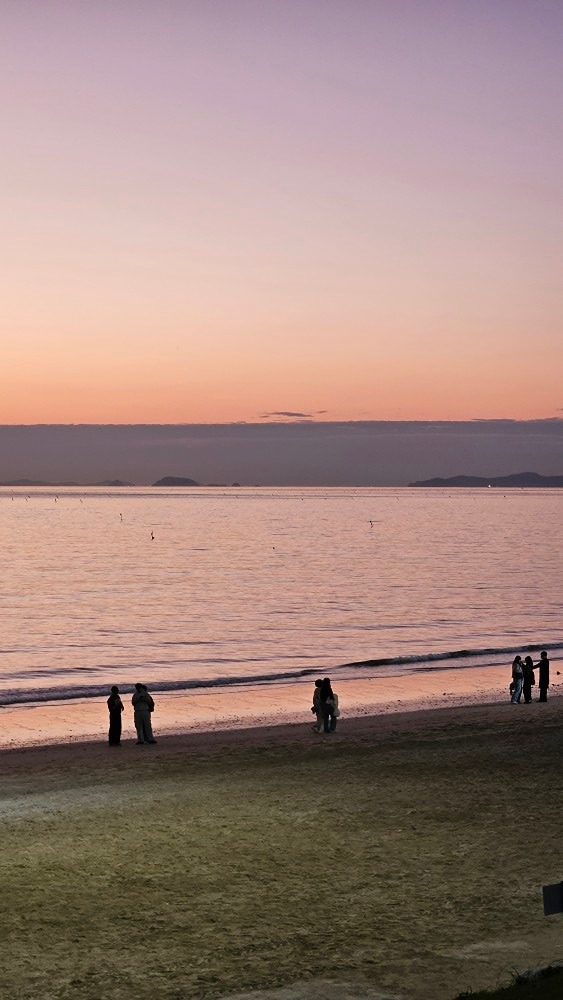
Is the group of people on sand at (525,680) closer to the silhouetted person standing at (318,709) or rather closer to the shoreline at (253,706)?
the shoreline at (253,706)

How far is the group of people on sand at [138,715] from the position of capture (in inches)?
1078

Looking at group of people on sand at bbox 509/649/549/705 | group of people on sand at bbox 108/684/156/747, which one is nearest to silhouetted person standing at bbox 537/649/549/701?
group of people on sand at bbox 509/649/549/705

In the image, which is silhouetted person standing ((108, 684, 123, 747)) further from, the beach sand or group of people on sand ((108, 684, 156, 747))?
the beach sand

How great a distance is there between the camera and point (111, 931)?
13.2 metres

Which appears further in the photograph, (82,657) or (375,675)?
(82,657)

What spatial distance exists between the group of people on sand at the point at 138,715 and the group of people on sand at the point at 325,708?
4.45m

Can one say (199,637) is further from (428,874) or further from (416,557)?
(416,557)

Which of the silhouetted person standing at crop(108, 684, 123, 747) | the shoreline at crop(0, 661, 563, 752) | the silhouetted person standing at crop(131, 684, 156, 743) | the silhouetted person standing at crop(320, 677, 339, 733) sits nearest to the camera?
the silhouetted person standing at crop(131, 684, 156, 743)

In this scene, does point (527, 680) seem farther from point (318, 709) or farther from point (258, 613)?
point (258, 613)

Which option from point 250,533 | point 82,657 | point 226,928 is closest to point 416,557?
point 250,533

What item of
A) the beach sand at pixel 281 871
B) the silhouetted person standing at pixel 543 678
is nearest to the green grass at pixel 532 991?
the beach sand at pixel 281 871

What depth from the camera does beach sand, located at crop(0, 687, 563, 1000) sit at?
38.7ft

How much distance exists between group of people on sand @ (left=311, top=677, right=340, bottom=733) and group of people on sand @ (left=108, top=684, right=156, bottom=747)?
445 cm

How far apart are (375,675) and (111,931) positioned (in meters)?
31.8
